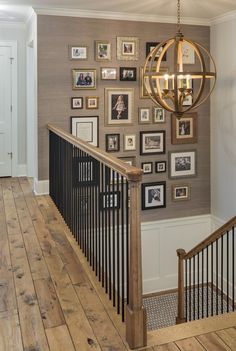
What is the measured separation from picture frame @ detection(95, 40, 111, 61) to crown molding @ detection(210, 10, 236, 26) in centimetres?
171

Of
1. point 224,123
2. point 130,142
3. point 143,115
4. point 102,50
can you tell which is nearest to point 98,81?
point 102,50

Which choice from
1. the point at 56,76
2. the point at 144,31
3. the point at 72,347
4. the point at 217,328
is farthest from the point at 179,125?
the point at 72,347

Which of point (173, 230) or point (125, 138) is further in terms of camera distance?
point (173, 230)

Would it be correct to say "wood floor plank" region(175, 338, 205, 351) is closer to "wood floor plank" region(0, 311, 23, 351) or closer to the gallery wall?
"wood floor plank" region(0, 311, 23, 351)

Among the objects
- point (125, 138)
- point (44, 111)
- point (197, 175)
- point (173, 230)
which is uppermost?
point (44, 111)

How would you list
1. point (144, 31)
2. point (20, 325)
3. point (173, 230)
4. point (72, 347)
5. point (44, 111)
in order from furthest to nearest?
point (173, 230) < point (144, 31) < point (44, 111) < point (20, 325) < point (72, 347)

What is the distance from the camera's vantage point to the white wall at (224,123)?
6.01 m

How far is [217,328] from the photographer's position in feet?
8.66

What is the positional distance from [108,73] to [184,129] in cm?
151

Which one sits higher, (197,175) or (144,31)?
(144,31)

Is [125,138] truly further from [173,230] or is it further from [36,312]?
[36,312]

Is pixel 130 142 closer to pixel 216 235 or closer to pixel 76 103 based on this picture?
pixel 76 103

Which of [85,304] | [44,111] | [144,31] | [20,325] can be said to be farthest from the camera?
[144,31]

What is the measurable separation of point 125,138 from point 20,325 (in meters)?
3.97
